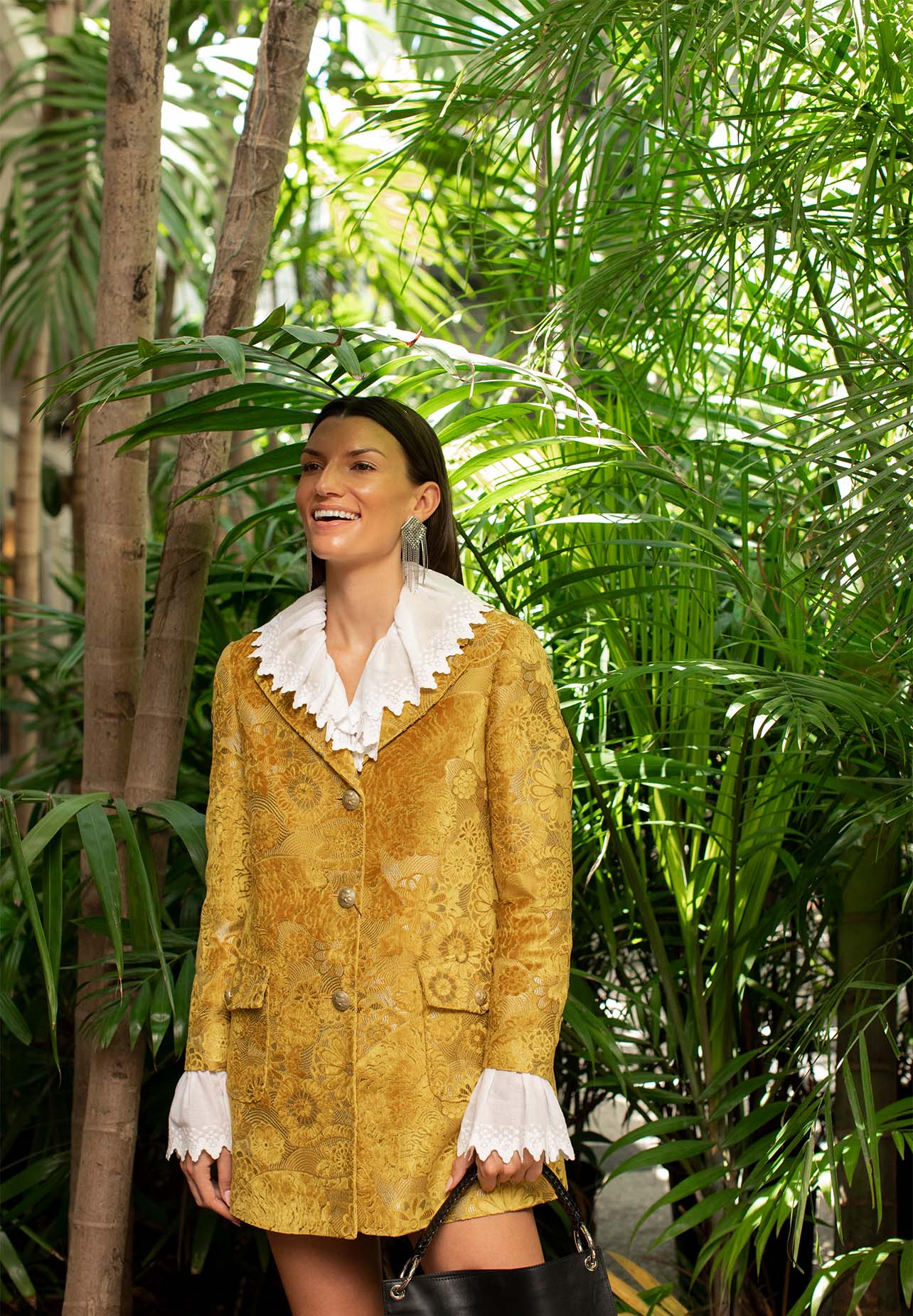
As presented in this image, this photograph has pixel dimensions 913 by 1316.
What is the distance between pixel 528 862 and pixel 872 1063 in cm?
83

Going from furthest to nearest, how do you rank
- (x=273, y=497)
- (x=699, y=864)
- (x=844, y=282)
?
(x=273, y=497), (x=844, y=282), (x=699, y=864)

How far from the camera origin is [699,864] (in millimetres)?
1843

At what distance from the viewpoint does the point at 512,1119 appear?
1241 millimetres

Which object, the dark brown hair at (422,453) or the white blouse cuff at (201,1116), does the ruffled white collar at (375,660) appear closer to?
the dark brown hair at (422,453)

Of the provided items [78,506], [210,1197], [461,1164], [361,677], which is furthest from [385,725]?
[78,506]

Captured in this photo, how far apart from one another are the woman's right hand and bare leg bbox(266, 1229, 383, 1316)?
0.06 meters

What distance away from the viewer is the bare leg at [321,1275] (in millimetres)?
1374

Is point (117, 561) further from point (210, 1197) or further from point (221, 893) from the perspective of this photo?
point (210, 1197)

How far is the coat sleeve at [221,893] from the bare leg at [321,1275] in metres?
0.20

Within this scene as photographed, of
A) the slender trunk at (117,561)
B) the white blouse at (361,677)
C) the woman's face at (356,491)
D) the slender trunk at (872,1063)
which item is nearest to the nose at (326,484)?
the woman's face at (356,491)

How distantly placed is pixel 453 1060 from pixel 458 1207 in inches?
5.3

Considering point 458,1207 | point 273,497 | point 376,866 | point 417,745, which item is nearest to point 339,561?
point 417,745

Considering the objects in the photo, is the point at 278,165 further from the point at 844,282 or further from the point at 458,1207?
the point at 458,1207

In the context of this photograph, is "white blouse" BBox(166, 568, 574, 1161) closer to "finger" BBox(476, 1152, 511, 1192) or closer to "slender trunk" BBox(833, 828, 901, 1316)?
"finger" BBox(476, 1152, 511, 1192)
